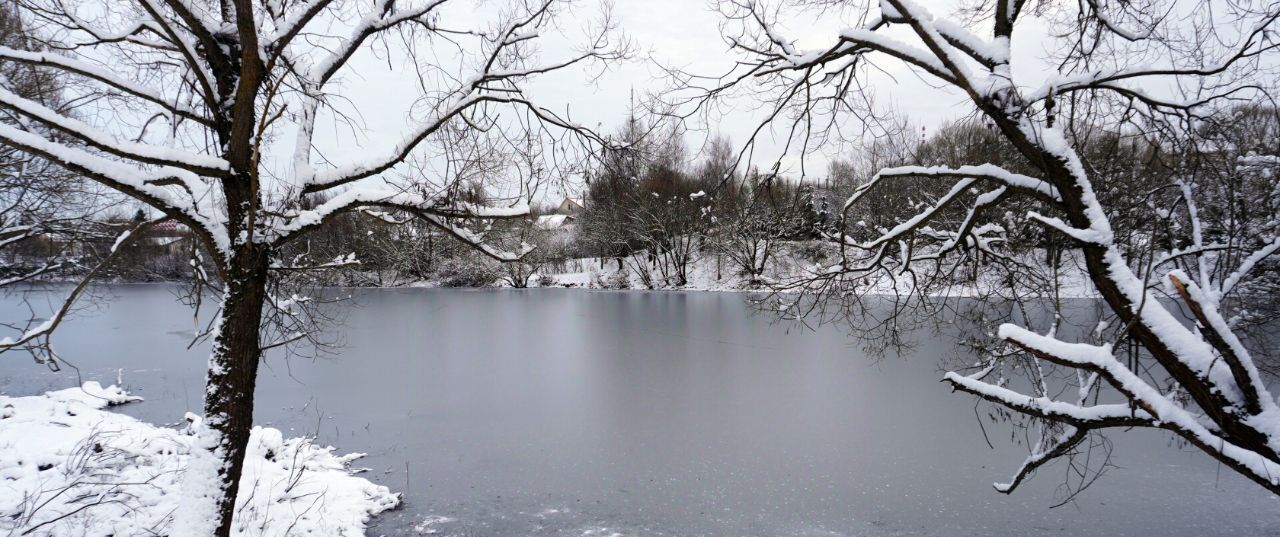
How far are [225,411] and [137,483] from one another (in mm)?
2504

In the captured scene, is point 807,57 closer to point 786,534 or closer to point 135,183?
point 135,183

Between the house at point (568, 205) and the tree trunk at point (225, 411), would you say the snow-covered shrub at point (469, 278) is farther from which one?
the tree trunk at point (225, 411)

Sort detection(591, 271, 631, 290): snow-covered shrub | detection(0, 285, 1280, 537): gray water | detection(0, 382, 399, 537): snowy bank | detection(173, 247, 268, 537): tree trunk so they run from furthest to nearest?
1. detection(591, 271, 631, 290): snow-covered shrub
2. detection(0, 285, 1280, 537): gray water
3. detection(0, 382, 399, 537): snowy bank
4. detection(173, 247, 268, 537): tree trunk

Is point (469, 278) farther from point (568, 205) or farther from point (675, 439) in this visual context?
point (568, 205)

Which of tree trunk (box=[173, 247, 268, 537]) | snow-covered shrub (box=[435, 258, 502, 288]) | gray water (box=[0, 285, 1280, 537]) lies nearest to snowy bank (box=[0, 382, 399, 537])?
gray water (box=[0, 285, 1280, 537])

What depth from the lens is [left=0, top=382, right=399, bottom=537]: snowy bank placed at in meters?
4.71

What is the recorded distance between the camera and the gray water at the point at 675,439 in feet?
19.2

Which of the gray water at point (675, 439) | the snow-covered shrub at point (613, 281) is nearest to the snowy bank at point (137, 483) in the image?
the gray water at point (675, 439)

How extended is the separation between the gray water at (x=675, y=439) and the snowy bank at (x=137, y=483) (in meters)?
0.43

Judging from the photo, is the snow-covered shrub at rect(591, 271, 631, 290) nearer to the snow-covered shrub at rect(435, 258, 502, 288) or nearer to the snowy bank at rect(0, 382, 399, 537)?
the snow-covered shrub at rect(435, 258, 502, 288)

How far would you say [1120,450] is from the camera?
24.6 feet

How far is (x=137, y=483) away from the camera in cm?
460

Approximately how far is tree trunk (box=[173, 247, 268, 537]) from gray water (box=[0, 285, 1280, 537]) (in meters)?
2.91

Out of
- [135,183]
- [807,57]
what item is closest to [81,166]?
[135,183]
